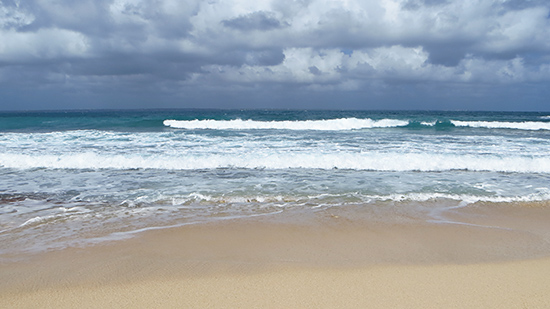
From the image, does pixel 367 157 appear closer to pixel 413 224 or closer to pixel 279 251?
pixel 413 224

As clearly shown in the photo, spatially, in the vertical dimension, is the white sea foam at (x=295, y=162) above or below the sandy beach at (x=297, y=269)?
above

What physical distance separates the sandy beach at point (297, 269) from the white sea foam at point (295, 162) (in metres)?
4.71

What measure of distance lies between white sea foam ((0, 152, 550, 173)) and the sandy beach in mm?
4709

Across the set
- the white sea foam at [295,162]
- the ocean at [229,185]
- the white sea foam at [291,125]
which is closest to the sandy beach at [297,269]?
the ocean at [229,185]

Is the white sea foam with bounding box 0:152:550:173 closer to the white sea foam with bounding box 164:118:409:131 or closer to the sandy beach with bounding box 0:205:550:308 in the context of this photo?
the sandy beach with bounding box 0:205:550:308

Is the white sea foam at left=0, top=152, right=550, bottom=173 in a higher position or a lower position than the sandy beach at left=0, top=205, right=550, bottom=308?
higher

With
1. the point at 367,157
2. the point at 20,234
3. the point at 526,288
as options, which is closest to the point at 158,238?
the point at 20,234

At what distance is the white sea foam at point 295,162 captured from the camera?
31.1 feet

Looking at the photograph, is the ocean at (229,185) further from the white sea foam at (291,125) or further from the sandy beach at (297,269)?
the white sea foam at (291,125)

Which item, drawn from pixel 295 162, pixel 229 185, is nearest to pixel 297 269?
pixel 229 185

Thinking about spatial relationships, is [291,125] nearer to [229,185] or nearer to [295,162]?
[295,162]

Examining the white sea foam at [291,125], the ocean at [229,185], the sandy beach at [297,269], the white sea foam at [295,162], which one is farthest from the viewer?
the white sea foam at [291,125]

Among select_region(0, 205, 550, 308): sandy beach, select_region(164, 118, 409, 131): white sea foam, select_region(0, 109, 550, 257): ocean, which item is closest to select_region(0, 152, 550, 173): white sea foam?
select_region(0, 109, 550, 257): ocean

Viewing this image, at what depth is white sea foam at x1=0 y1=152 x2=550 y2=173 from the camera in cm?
948
